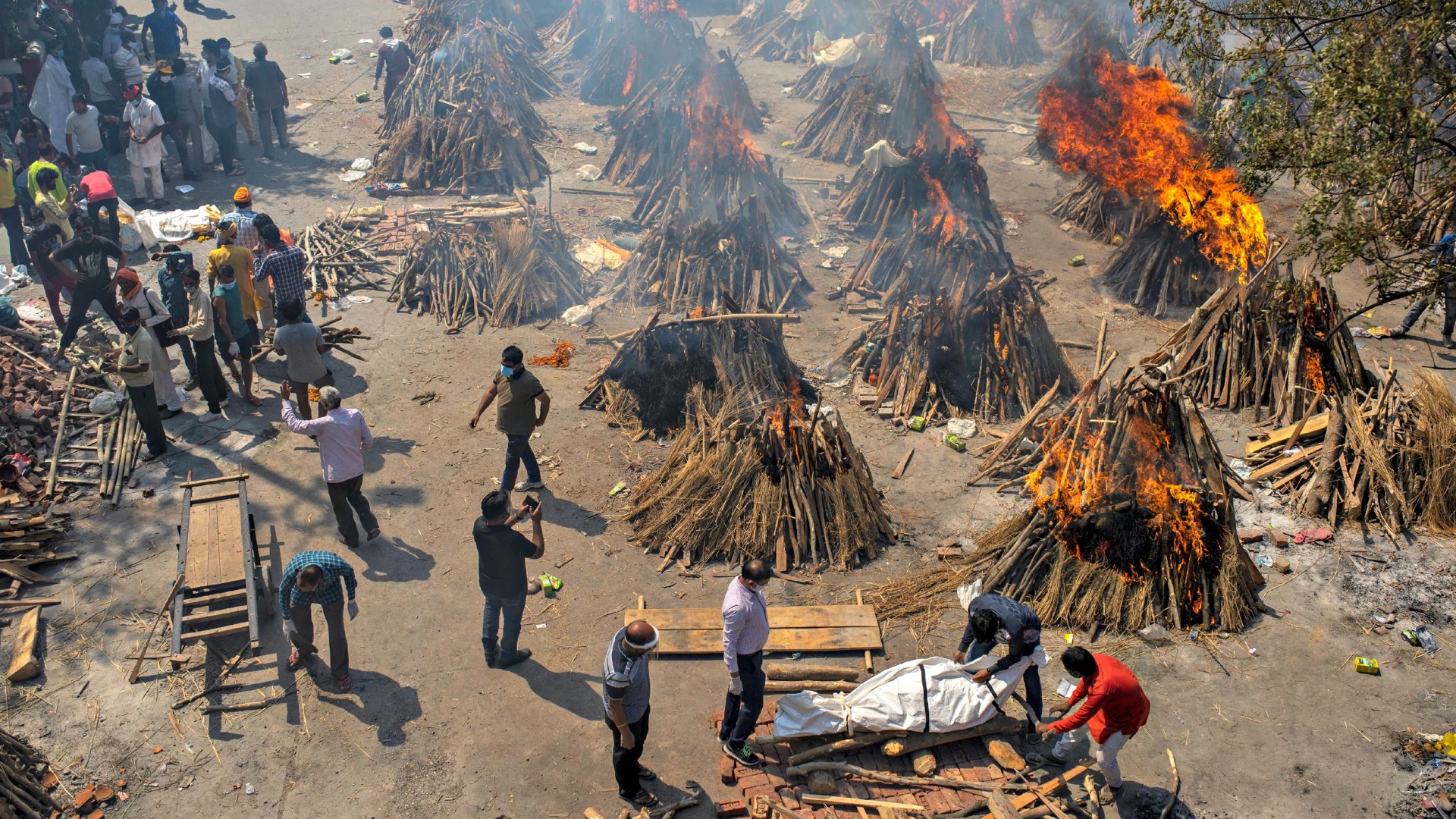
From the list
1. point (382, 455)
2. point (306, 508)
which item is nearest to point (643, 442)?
point (382, 455)

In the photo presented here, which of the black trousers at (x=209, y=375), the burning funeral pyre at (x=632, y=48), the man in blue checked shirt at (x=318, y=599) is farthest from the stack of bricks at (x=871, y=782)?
the burning funeral pyre at (x=632, y=48)

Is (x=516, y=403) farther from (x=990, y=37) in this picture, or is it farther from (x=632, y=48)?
(x=990, y=37)

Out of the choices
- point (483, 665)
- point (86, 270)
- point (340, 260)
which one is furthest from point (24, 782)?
point (340, 260)

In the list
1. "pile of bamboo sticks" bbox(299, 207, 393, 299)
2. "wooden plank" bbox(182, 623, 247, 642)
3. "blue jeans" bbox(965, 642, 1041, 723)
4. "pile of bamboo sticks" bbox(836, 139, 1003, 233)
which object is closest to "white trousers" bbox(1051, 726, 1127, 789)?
"blue jeans" bbox(965, 642, 1041, 723)

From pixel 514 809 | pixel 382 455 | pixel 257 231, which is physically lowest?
pixel 514 809

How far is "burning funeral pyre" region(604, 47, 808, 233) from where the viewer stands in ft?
54.9

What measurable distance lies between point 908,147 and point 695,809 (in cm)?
1418

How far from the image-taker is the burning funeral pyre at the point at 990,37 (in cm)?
2580

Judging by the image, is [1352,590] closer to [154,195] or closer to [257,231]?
[257,231]

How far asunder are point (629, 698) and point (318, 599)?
263 centimetres

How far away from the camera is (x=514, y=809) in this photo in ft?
22.5

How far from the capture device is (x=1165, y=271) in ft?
48.3

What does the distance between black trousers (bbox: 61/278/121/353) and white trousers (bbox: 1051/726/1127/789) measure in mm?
10675

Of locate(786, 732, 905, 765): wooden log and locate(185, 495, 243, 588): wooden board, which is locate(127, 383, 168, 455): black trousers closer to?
locate(185, 495, 243, 588): wooden board
